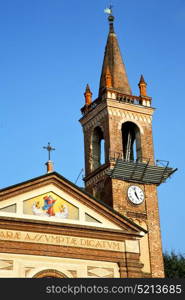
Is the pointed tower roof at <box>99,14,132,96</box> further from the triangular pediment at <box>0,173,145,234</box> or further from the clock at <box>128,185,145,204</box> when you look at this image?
the triangular pediment at <box>0,173,145,234</box>

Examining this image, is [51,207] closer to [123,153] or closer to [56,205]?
[56,205]

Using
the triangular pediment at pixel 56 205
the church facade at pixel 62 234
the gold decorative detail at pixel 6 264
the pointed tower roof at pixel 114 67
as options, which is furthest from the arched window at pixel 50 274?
the pointed tower roof at pixel 114 67

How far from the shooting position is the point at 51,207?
25703mm

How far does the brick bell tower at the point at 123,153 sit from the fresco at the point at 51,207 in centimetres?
909

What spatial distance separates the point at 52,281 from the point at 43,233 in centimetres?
807

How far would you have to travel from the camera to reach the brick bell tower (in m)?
35.4

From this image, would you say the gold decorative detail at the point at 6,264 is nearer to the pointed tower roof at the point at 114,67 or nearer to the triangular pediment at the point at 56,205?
the triangular pediment at the point at 56,205

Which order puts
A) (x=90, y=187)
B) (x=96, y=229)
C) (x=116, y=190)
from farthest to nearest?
1. (x=90, y=187)
2. (x=116, y=190)
3. (x=96, y=229)

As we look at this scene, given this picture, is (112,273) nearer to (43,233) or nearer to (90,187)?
(43,233)

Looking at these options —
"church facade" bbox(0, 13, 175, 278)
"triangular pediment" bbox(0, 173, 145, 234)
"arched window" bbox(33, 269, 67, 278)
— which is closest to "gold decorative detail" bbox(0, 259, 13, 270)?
"church facade" bbox(0, 13, 175, 278)

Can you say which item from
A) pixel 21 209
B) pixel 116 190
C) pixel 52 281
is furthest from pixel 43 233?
pixel 116 190

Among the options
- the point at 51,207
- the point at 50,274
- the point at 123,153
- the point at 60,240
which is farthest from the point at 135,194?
the point at 50,274

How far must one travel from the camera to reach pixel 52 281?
17141 millimetres

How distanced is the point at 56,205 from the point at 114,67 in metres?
17.0
